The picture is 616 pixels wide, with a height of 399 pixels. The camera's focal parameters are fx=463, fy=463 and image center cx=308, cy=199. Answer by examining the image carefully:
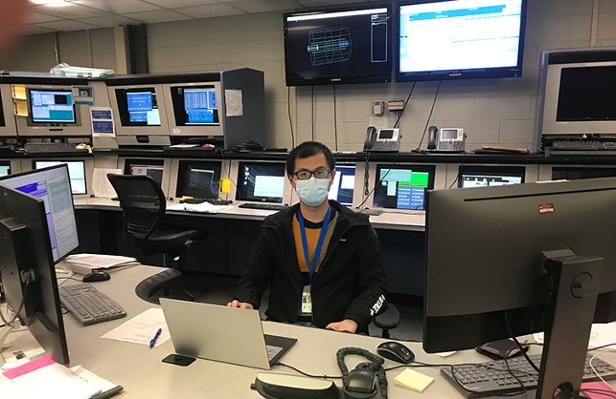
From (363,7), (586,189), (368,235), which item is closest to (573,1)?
(363,7)

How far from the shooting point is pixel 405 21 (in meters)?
3.72

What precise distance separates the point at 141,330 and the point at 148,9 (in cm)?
388

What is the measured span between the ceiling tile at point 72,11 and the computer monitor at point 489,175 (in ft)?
12.7

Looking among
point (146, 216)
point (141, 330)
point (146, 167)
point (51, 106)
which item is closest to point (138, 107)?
point (146, 167)

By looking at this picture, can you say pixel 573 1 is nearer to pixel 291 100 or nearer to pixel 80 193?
pixel 291 100

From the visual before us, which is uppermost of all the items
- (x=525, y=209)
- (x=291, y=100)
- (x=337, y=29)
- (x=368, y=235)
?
(x=337, y=29)

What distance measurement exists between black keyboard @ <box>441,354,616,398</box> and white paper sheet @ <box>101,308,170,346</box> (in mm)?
888

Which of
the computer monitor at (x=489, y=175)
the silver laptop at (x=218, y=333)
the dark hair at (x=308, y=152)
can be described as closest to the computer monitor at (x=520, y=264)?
the silver laptop at (x=218, y=333)

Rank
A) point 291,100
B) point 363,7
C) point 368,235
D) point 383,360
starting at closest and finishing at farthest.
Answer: point 383,360 < point 368,235 < point 363,7 < point 291,100

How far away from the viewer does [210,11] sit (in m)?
4.55

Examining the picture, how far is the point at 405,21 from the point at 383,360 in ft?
10.2

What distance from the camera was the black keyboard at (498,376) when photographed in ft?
3.83

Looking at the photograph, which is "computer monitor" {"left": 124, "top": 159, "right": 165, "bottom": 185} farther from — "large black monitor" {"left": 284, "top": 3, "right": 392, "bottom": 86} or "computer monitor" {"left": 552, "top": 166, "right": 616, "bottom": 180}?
"computer monitor" {"left": 552, "top": 166, "right": 616, "bottom": 180}

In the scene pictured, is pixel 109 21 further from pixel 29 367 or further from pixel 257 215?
pixel 29 367
